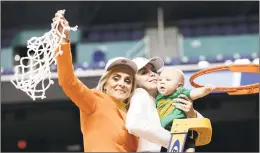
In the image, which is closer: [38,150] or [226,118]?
[226,118]

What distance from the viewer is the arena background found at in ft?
19.3

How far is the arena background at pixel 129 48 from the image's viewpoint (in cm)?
589

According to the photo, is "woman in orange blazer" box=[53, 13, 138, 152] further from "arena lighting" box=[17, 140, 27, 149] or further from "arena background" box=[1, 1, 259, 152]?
"arena lighting" box=[17, 140, 27, 149]

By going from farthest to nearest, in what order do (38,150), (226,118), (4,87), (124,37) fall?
(124,37)
(38,150)
(226,118)
(4,87)

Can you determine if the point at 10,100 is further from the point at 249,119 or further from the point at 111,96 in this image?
the point at 111,96

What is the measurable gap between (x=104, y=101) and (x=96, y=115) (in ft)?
0.19

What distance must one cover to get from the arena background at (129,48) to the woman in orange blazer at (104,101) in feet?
9.89

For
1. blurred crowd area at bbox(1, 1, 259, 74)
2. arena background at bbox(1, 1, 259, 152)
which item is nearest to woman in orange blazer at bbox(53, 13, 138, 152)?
arena background at bbox(1, 1, 259, 152)

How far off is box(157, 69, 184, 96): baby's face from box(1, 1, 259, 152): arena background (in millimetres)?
2946

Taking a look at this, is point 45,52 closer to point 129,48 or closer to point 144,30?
point 129,48

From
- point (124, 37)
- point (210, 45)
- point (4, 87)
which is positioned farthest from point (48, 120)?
point (210, 45)

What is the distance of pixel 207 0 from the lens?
7320 mm

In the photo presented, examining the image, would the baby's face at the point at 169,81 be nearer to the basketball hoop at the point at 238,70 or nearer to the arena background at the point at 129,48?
the basketball hoop at the point at 238,70

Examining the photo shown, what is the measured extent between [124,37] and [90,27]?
0.53 m
